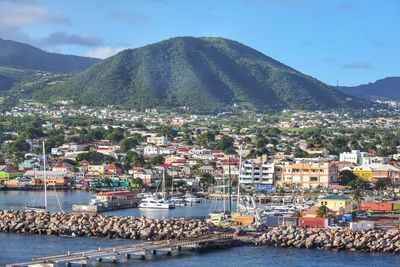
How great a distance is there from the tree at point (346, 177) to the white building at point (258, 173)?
3740 millimetres

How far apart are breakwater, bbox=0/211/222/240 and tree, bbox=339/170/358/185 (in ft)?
79.8

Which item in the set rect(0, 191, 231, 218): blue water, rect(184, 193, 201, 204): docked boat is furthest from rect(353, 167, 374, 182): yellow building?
rect(0, 191, 231, 218): blue water

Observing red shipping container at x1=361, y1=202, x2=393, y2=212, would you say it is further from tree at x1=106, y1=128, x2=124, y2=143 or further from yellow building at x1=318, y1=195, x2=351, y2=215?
tree at x1=106, y1=128, x2=124, y2=143

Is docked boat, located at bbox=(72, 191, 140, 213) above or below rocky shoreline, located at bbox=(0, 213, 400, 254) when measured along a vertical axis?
above

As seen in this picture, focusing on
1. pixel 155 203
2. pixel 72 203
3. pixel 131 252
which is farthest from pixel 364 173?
pixel 131 252

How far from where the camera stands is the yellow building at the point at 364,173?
55781 mm

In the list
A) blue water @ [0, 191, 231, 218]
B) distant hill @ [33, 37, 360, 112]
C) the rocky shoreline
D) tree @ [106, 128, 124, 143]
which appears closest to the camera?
the rocky shoreline

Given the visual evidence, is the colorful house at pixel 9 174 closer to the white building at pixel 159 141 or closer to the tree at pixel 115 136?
the white building at pixel 159 141

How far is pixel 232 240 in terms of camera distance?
28.1 metres

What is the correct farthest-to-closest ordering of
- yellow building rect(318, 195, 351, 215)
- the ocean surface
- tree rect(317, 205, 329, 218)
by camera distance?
yellow building rect(318, 195, 351, 215) < tree rect(317, 205, 329, 218) < the ocean surface

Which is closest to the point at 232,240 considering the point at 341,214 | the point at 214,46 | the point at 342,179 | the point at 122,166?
the point at 341,214

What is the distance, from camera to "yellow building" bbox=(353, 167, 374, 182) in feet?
183

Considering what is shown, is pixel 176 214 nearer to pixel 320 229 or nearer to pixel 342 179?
pixel 320 229

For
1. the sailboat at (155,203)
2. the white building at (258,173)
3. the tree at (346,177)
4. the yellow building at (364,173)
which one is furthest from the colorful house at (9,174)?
the yellow building at (364,173)
